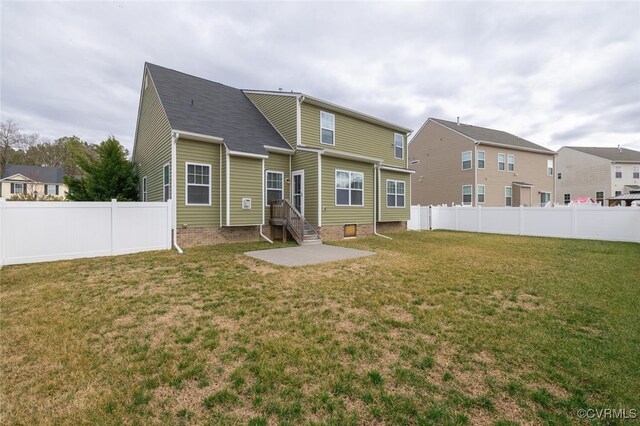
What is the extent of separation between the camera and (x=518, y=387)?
255 centimetres

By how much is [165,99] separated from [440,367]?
1299 centimetres

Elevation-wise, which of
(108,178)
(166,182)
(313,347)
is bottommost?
(313,347)

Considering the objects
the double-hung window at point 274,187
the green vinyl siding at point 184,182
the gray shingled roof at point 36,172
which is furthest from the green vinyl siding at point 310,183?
the gray shingled roof at point 36,172

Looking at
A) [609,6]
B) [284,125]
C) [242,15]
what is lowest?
[284,125]

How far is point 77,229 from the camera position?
7.83 metres

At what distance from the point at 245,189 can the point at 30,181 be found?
46.9 meters

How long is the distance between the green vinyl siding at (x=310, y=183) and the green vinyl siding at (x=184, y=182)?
11.9 feet

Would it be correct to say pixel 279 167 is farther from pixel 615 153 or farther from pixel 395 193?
pixel 615 153

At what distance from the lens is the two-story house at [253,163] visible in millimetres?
10500

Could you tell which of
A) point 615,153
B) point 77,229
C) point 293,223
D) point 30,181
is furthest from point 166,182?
point 615,153

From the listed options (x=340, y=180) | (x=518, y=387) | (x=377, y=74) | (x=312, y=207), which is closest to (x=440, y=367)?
(x=518, y=387)

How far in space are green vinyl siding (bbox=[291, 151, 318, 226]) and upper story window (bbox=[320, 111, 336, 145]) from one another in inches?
87.4

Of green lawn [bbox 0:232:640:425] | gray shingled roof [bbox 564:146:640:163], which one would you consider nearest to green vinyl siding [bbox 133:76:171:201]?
green lawn [bbox 0:232:640:425]

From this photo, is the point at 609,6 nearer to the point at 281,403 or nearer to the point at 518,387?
the point at 518,387
